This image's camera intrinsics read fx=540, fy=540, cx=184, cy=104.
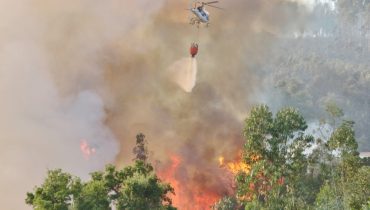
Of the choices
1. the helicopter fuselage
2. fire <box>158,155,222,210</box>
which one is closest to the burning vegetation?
fire <box>158,155,222,210</box>

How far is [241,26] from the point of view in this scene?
397 ft

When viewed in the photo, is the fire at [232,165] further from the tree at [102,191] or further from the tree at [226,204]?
the tree at [102,191]

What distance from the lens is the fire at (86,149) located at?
292ft

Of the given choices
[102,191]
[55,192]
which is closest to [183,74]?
[102,191]

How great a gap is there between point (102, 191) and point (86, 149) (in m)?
43.7

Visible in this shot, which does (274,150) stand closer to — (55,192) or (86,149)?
(55,192)

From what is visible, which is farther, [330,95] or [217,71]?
[330,95]

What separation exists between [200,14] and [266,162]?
2129 centimetres

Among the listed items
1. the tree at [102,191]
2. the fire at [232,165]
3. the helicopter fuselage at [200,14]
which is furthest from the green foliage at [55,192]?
the fire at [232,165]

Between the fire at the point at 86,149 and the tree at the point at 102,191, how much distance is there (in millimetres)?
38760

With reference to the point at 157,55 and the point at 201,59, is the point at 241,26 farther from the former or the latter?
the point at 157,55

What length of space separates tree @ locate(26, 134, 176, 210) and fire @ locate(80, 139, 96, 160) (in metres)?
38.8

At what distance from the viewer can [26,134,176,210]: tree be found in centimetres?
4409

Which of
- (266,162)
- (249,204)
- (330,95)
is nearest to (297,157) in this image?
(266,162)
